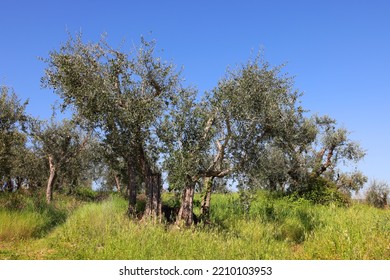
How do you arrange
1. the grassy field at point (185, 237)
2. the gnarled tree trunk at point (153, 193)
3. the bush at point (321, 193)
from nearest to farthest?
the grassy field at point (185, 237) → the gnarled tree trunk at point (153, 193) → the bush at point (321, 193)

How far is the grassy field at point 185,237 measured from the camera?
572 inches

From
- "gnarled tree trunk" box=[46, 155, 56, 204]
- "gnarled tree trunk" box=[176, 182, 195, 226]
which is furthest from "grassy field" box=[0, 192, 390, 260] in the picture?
"gnarled tree trunk" box=[46, 155, 56, 204]

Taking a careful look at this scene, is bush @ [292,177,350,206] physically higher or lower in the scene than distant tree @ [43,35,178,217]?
lower

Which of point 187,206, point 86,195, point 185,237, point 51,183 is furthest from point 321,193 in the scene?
point 86,195

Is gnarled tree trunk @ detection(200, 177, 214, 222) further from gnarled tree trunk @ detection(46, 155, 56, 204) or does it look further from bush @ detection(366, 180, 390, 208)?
bush @ detection(366, 180, 390, 208)

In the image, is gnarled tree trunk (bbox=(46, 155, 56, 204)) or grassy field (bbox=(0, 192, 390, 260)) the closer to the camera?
grassy field (bbox=(0, 192, 390, 260))

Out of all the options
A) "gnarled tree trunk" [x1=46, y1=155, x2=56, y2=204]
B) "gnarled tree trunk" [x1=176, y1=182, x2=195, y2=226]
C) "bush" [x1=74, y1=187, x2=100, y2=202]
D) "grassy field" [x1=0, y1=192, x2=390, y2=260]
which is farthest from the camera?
"bush" [x1=74, y1=187, x2=100, y2=202]

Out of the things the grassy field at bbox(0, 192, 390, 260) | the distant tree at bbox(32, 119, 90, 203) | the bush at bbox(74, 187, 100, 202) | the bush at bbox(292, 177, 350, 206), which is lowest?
the grassy field at bbox(0, 192, 390, 260)

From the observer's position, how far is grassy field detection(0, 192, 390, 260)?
1454cm

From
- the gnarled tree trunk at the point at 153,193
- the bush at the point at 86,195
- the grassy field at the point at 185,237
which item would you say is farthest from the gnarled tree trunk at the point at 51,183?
the gnarled tree trunk at the point at 153,193

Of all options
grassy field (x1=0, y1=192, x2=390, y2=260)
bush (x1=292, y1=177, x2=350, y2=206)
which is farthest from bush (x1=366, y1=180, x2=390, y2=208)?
grassy field (x1=0, y1=192, x2=390, y2=260)

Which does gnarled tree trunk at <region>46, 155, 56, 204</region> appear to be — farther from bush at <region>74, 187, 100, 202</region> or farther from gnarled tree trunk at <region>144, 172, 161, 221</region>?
gnarled tree trunk at <region>144, 172, 161, 221</region>

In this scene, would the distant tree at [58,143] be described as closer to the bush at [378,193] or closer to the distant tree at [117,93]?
the distant tree at [117,93]

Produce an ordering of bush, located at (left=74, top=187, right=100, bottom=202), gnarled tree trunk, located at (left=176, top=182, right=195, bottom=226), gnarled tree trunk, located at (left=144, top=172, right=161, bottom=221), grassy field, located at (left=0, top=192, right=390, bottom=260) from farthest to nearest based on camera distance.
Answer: bush, located at (left=74, top=187, right=100, bottom=202) < gnarled tree trunk, located at (left=144, top=172, right=161, bottom=221) < gnarled tree trunk, located at (left=176, top=182, right=195, bottom=226) < grassy field, located at (left=0, top=192, right=390, bottom=260)
